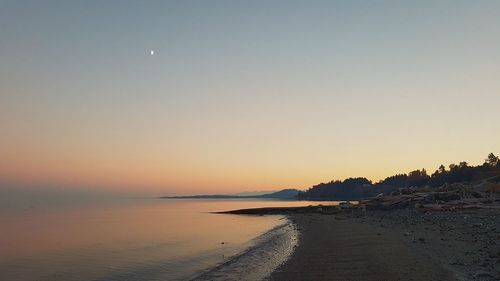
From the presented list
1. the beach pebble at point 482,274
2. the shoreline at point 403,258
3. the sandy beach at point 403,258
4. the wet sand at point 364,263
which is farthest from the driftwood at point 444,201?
the beach pebble at point 482,274

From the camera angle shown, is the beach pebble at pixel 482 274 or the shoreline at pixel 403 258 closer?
the beach pebble at pixel 482 274

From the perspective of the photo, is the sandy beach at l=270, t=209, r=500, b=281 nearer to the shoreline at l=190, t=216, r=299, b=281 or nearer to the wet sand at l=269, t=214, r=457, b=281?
the wet sand at l=269, t=214, r=457, b=281

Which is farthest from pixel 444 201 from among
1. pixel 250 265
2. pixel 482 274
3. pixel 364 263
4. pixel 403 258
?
pixel 482 274

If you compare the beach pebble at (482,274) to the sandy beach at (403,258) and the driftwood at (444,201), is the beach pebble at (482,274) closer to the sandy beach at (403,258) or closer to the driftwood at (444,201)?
the sandy beach at (403,258)

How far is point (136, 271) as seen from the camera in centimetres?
2070

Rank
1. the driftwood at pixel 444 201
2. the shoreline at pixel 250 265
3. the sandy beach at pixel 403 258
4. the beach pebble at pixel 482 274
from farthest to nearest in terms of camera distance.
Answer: the driftwood at pixel 444 201
the shoreline at pixel 250 265
the sandy beach at pixel 403 258
the beach pebble at pixel 482 274

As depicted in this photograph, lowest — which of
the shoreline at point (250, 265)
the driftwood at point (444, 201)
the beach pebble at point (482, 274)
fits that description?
the shoreline at point (250, 265)

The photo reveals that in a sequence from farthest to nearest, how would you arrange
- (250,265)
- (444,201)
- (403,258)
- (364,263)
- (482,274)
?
(444,201), (250,265), (403,258), (364,263), (482,274)

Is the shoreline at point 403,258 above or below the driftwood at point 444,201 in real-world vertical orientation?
below

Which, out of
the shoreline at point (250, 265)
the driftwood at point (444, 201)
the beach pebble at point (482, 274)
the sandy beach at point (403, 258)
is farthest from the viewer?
the driftwood at point (444, 201)

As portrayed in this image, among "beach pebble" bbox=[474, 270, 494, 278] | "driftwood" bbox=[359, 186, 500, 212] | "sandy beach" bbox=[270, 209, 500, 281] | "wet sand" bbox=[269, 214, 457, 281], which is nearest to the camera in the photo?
"beach pebble" bbox=[474, 270, 494, 278]

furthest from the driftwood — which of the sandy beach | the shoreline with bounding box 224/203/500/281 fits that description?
the shoreline with bounding box 224/203/500/281

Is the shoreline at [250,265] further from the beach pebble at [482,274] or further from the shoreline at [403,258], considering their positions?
the beach pebble at [482,274]

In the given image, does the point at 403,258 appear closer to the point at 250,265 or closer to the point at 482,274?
the point at 482,274
